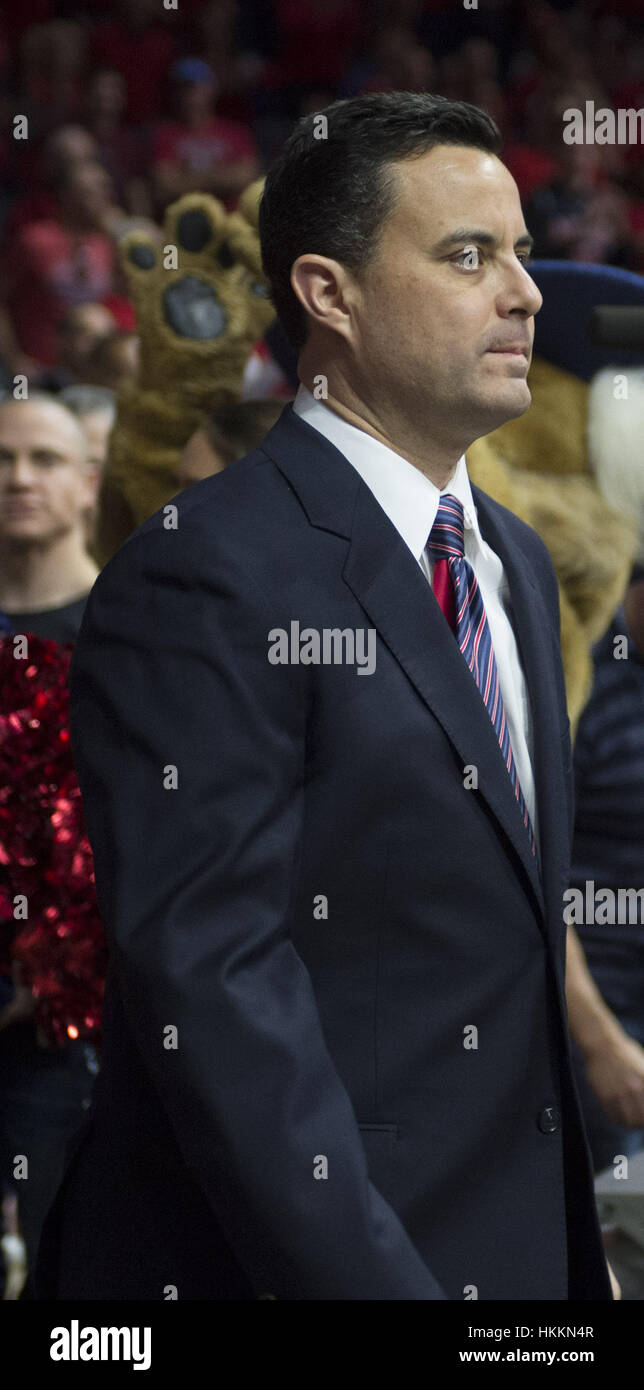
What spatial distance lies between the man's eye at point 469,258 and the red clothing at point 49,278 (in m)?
3.19

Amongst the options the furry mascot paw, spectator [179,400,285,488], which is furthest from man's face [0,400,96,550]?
spectator [179,400,285,488]

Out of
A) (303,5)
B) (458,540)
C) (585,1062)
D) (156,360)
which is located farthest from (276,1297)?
(303,5)

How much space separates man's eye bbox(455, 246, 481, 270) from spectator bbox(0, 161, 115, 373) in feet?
10.1

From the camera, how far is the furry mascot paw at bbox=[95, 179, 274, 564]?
2.06 m

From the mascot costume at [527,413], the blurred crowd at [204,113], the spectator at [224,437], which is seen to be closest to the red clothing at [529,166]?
the blurred crowd at [204,113]

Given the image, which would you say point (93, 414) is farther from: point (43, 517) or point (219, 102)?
point (219, 102)

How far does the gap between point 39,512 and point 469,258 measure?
1500mm

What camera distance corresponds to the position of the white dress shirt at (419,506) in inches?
41.8

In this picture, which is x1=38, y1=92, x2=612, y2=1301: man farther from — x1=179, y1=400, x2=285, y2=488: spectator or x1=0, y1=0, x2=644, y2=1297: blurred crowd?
x1=0, y1=0, x2=644, y2=1297: blurred crowd

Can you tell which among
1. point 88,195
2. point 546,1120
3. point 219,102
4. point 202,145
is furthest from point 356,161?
point 219,102

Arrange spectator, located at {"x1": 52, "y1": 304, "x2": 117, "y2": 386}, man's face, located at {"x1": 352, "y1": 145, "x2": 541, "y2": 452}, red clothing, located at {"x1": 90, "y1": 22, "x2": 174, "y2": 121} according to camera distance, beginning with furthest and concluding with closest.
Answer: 1. red clothing, located at {"x1": 90, "y1": 22, "x2": 174, "y2": 121}
2. spectator, located at {"x1": 52, "y1": 304, "x2": 117, "y2": 386}
3. man's face, located at {"x1": 352, "y1": 145, "x2": 541, "y2": 452}

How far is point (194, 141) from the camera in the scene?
457cm

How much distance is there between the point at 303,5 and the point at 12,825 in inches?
175

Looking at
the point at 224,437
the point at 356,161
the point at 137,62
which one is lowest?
the point at 356,161
